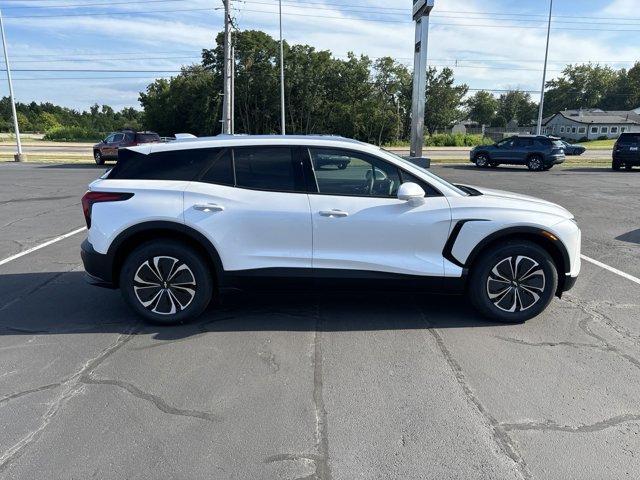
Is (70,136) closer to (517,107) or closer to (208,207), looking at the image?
(208,207)

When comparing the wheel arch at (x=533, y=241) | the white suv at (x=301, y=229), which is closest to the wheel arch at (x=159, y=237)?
the white suv at (x=301, y=229)

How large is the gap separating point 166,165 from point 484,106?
13196 centimetres

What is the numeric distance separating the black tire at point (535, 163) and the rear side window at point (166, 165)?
23.5 m

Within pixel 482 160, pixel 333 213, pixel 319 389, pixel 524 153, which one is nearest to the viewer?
pixel 319 389

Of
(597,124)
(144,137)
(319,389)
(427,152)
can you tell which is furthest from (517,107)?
(319,389)

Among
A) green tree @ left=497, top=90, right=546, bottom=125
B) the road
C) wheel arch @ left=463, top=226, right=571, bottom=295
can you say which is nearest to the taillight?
wheel arch @ left=463, top=226, right=571, bottom=295

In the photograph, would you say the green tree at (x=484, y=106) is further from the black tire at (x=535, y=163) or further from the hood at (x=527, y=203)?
the hood at (x=527, y=203)

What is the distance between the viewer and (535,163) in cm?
2473

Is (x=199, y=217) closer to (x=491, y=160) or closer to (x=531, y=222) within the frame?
(x=531, y=222)

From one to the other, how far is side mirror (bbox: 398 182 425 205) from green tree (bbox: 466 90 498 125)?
129 metres

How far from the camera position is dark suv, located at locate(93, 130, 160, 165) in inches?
1004

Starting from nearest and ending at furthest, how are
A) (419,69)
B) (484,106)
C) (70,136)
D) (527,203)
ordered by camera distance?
(527,203) < (419,69) < (70,136) < (484,106)

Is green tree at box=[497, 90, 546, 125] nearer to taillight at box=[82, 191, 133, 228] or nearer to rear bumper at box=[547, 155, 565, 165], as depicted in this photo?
rear bumper at box=[547, 155, 565, 165]

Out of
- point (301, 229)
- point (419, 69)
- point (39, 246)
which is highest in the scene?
point (419, 69)
